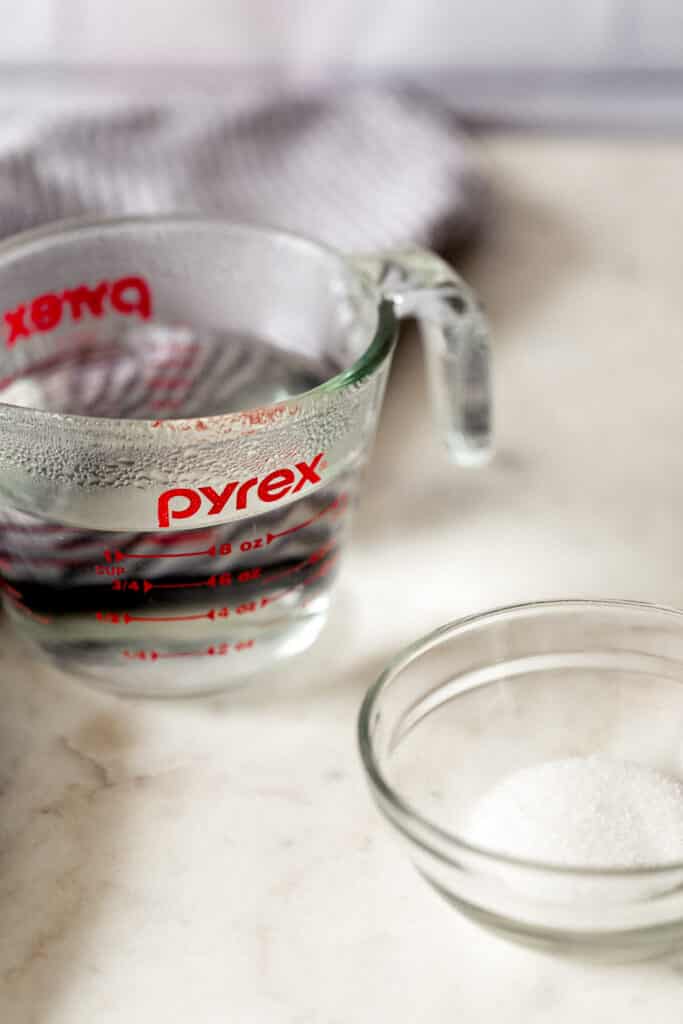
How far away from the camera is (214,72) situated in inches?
42.9

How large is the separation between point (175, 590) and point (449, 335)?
19cm


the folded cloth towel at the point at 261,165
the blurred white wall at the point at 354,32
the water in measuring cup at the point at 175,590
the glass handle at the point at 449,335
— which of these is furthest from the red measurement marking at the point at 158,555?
the blurred white wall at the point at 354,32

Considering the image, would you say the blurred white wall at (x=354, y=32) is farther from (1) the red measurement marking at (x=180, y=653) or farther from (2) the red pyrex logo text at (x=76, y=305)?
(1) the red measurement marking at (x=180, y=653)

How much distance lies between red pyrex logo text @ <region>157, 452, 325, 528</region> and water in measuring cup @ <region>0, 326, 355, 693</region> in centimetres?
1

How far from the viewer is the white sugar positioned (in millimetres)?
452

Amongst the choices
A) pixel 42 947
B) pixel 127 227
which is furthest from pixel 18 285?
pixel 42 947

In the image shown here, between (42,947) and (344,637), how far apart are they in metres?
0.20

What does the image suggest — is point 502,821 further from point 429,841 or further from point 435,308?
point 435,308

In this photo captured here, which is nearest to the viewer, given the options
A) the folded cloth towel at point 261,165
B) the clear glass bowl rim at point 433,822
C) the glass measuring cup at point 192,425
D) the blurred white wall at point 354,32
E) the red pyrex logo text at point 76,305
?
the clear glass bowl rim at point 433,822

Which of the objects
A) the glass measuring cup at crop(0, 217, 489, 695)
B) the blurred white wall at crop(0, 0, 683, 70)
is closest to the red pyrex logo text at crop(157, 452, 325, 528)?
the glass measuring cup at crop(0, 217, 489, 695)

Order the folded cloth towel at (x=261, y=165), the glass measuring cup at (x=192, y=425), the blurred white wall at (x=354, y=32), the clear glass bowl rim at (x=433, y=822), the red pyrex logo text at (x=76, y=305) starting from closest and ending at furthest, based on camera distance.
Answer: the clear glass bowl rim at (x=433, y=822), the glass measuring cup at (x=192, y=425), the red pyrex logo text at (x=76, y=305), the folded cloth towel at (x=261, y=165), the blurred white wall at (x=354, y=32)

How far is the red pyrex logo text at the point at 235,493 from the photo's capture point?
50 cm

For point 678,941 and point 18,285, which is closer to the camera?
point 678,941

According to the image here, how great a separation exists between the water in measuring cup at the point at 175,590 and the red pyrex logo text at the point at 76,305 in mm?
32
